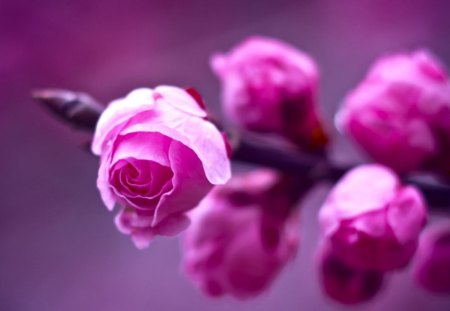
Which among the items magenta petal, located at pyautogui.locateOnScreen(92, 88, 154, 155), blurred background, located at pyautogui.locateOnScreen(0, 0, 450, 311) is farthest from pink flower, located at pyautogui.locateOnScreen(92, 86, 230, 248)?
blurred background, located at pyautogui.locateOnScreen(0, 0, 450, 311)

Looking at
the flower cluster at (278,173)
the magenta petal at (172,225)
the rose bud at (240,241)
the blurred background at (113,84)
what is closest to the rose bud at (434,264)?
the flower cluster at (278,173)

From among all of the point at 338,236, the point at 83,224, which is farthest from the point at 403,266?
the point at 83,224

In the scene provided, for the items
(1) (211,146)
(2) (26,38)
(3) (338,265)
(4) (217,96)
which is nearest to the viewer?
(1) (211,146)

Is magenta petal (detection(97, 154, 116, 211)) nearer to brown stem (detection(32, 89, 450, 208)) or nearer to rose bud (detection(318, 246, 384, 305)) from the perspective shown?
brown stem (detection(32, 89, 450, 208))

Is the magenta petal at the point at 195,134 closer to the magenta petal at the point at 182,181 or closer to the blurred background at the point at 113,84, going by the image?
the magenta petal at the point at 182,181

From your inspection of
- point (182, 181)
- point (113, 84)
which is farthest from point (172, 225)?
point (113, 84)

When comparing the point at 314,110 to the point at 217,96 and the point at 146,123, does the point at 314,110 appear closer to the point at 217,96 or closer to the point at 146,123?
the point at 146,123

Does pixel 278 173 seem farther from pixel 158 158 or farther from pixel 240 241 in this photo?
pixel 158 158
